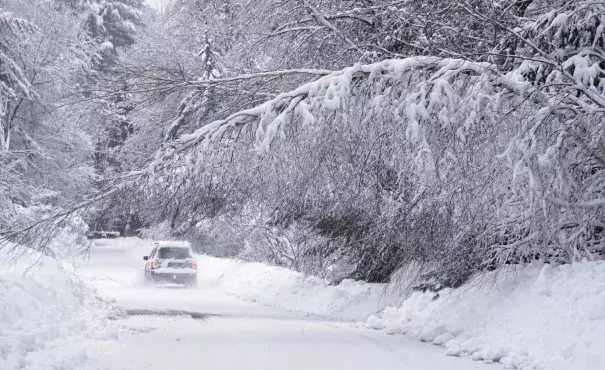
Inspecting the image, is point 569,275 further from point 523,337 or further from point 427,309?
point 427,309

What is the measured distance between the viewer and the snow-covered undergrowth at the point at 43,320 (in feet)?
32.4

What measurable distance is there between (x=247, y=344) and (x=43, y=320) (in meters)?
3.25

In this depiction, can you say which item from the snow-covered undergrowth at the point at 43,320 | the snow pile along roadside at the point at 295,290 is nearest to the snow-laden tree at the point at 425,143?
the snow-covered undergrowth at the point at 43,320

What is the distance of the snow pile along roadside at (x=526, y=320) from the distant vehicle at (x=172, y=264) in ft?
43.0

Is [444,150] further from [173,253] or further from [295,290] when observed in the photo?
[173,253]

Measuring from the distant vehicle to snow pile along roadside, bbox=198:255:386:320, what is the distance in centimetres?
174

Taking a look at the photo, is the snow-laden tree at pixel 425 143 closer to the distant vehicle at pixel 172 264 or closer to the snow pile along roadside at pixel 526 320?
the snow pile along roadside at pixel 526 320

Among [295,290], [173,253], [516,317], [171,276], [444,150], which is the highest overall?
[444,150]

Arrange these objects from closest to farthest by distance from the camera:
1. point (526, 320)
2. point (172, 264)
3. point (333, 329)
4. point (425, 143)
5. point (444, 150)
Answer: point (425, 143) < point (444, 150) < point (526, 320) < point (333, 329) < point (172, 264)

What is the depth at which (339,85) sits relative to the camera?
10.6 m

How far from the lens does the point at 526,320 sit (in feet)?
36.9

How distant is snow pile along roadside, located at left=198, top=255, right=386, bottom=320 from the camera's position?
18906 mm

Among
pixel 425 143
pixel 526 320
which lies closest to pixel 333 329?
pixel 526 320

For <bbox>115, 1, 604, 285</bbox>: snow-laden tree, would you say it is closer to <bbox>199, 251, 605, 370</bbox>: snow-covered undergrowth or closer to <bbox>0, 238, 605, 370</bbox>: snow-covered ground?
<bbox>199, 251, 605, 370</bbox>: snow-covered undergrowth
